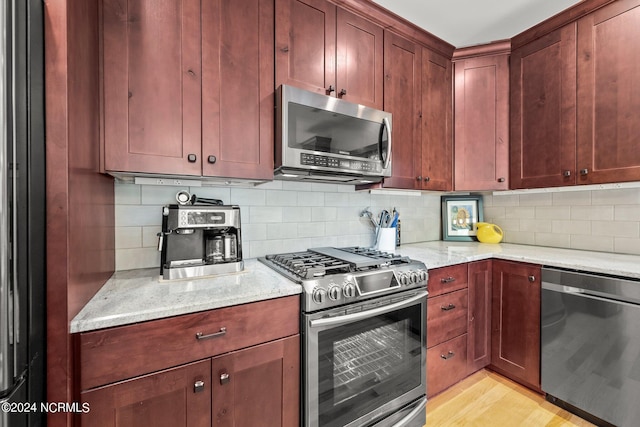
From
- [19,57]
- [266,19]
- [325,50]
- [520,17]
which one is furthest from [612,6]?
[19,57]

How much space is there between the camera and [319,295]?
3.94 feet

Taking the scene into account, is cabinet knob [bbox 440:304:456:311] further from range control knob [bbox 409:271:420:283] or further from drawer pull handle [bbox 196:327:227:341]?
drawer pull handle [bbox 196:327:227:341]

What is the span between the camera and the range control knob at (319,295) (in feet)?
3.92

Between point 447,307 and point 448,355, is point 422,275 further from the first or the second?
point 448,355

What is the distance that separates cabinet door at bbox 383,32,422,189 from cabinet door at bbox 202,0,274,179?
0.87 meters

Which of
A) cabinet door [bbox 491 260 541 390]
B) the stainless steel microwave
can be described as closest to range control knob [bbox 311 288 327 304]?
the stainless steel microwave

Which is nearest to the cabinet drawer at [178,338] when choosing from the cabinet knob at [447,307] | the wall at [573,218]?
the cabinet knob at [447,307]

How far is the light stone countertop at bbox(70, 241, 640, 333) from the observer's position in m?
0.91

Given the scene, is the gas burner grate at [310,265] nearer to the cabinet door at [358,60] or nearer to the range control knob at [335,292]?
the range control knob at [335,292]

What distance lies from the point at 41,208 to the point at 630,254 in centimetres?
321

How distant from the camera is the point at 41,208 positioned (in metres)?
0.79

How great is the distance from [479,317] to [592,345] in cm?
58

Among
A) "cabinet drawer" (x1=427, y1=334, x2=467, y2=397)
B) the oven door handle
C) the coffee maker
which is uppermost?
the coffee maker

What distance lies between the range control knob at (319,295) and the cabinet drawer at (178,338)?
0.08 metres
